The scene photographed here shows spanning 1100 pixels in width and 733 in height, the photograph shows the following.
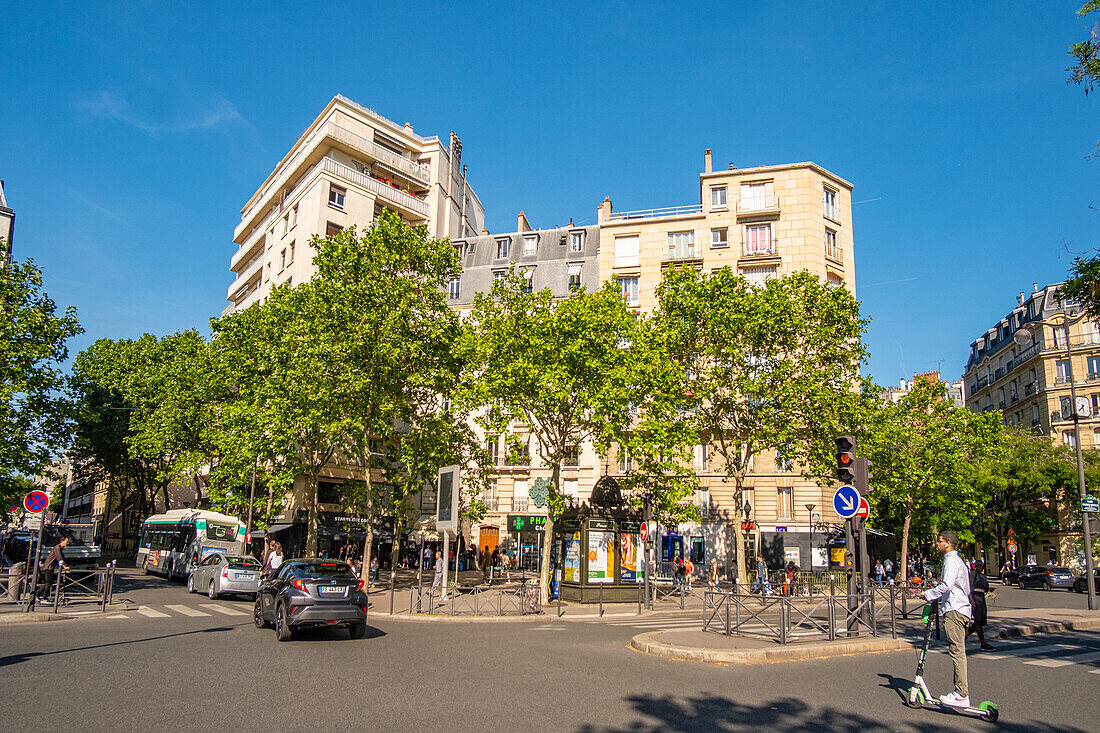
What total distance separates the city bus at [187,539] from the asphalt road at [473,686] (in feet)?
54.0

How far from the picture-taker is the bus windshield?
105 ft

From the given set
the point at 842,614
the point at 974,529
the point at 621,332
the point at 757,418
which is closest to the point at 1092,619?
the point at 842,614

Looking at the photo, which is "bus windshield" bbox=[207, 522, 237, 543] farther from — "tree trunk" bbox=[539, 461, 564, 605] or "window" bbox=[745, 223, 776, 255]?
"window" bbox=[745, 223, 776, 255]

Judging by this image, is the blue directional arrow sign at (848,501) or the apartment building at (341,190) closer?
the blue directional arrow sign at (848,501)

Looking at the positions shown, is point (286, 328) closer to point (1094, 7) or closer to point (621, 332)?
point (621, 332)

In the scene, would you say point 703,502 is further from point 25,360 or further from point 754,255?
point 25,360

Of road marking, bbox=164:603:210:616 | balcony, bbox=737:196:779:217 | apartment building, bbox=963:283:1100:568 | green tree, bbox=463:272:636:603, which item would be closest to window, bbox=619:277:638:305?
balcony, bbox=737:196:779:217

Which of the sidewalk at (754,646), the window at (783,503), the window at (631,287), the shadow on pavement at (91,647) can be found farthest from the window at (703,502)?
the shadow on pavement at (91,647)

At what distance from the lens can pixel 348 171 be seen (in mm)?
45500

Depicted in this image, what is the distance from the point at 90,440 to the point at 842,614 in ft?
146

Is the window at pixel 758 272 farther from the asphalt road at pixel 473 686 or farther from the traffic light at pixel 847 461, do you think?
the traffic light at pixel 847 461

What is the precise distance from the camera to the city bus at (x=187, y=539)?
99.1 ft

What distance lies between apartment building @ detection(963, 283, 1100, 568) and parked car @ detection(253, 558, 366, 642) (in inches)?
1917

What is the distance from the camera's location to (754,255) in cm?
4259
